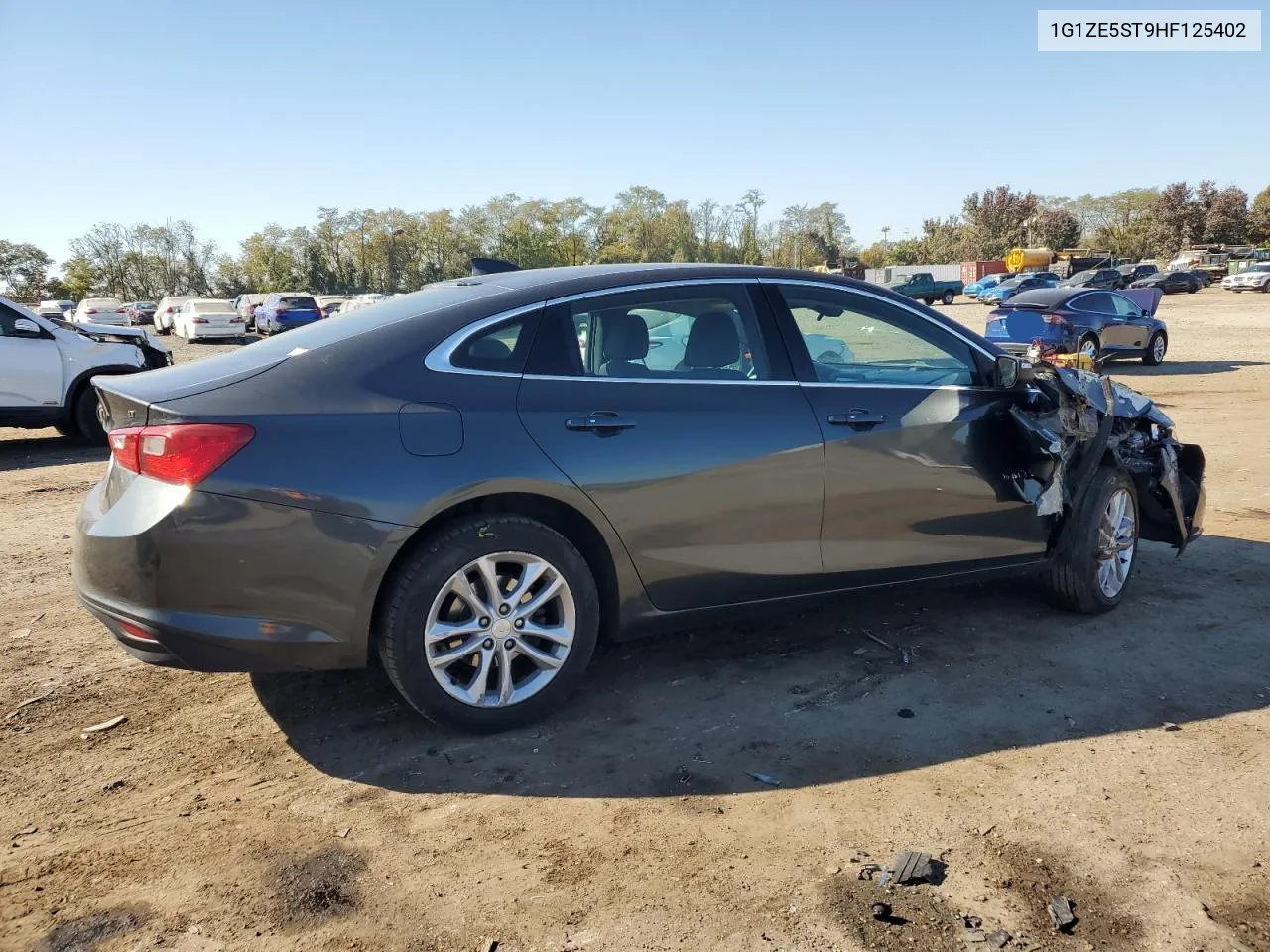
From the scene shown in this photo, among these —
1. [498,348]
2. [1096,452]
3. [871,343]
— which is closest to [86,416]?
[498,348]

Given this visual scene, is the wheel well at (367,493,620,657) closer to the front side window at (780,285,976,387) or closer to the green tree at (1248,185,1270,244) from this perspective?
the front side window at (780,285,976,387)

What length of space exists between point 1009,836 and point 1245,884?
608 mm

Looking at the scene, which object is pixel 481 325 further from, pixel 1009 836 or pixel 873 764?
pixel 1009 836

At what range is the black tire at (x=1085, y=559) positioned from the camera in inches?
185

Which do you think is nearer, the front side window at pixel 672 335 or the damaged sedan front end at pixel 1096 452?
the front side window at pixel 672 335

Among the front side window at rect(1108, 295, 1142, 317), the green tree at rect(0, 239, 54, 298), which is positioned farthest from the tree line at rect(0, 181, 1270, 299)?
the front side window at rect(1108, 295, 1142, 317)

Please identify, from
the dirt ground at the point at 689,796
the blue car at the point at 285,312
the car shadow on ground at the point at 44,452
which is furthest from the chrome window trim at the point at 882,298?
the blue car at the point at 285,312

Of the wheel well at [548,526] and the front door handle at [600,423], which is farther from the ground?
the front door handle at [600,423]

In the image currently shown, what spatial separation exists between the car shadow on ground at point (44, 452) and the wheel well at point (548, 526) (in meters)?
7.69

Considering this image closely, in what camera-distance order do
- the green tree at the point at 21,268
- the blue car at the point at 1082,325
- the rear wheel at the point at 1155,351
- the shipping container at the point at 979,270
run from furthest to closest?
the green tree at the point at 21,268
the shipping container at the point at 979,270
the rear wheel at the point at 1155,351
the blue car at the point at 1082,325

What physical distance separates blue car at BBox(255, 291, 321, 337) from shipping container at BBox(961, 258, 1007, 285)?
46668 millimetres

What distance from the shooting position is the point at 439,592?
329cm

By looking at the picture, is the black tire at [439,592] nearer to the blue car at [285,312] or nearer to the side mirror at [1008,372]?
the side mirror at [1008,372]

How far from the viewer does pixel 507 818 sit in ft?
9.92
